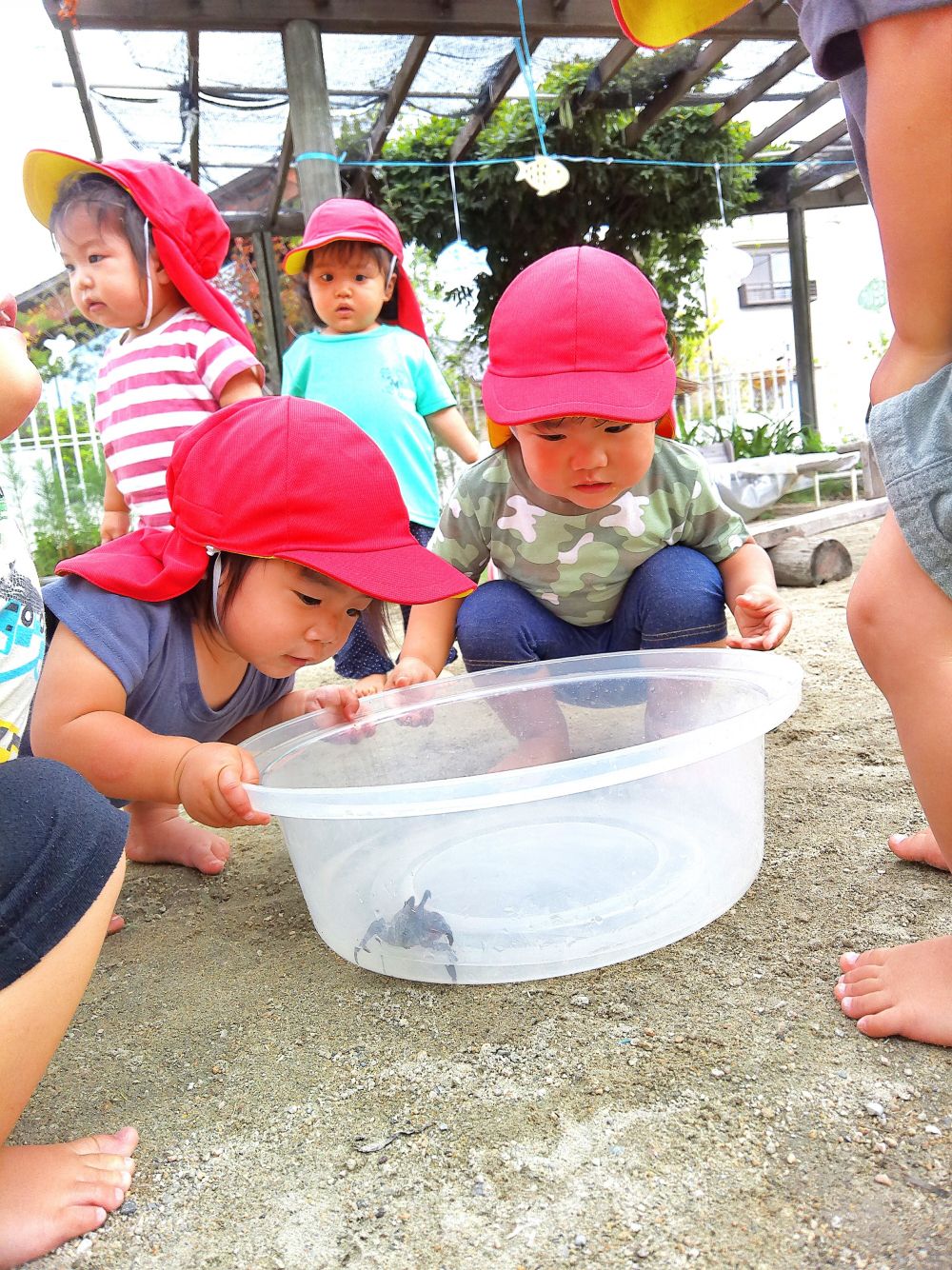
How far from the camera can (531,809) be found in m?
1.35

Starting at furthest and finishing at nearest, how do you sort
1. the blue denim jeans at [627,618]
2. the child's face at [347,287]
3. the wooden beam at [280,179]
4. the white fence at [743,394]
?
the white fence at [743,394], the wooden beam at [280,179], the child's face at [347,287], the blue denim jeans at [627,618]

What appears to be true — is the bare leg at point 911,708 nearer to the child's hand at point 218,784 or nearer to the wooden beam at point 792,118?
the child's hand at point 218,784

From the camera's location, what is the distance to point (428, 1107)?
33.3 inches

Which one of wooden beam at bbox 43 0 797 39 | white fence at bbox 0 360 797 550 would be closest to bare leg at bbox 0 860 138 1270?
wooden beam at bbox 43 0 797 39

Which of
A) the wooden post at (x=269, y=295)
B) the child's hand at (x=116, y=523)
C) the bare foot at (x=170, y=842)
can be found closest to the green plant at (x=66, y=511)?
the wooden post at (x=269, y=295)

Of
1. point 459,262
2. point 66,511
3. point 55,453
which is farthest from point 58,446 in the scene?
point 459,262

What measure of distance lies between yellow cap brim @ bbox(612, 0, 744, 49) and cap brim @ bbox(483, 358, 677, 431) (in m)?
0.37

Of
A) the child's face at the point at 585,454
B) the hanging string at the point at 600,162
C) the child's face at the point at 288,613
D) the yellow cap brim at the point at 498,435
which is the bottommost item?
the child's face at the point at 288,613

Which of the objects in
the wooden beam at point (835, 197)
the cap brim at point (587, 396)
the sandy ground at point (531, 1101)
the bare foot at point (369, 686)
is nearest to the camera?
the sandy ground at point (531, 1101)

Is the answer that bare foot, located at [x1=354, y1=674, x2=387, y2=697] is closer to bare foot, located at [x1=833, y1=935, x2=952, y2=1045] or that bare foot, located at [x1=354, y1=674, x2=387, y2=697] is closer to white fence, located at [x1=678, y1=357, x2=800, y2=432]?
bare foot, located at [x1=833, y1=935, x2=952, y2=1045]

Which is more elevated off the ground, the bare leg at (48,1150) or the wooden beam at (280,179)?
the wooden beam at (280,179)

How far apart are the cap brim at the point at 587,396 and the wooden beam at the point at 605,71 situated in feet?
11.2

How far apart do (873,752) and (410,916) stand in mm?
794

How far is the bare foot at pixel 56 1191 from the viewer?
28.7 inches
